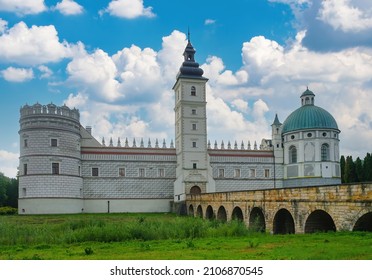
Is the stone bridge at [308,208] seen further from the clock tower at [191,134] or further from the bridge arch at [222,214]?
the clock tower at [191,134]

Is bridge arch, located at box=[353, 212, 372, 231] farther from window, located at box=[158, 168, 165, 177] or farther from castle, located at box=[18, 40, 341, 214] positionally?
window, located at box=[158, 168, 165, 177]

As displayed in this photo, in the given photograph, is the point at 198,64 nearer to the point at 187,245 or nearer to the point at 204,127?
the point at 204,127

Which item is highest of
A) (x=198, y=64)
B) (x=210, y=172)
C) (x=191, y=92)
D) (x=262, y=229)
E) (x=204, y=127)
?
(x=198, y=64)

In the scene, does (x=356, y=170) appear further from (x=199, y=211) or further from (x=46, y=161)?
(x=46, y=161)

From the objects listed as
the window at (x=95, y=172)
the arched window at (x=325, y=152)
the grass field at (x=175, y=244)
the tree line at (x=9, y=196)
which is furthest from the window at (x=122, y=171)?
the grass field at (x=175, y=244)

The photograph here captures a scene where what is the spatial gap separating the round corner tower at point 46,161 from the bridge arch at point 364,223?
126 feet

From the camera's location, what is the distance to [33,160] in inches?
1934

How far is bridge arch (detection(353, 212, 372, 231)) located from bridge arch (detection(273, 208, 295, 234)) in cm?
723

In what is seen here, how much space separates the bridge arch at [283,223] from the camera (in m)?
24.5

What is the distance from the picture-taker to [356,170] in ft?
215

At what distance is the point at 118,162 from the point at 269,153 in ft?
67.4

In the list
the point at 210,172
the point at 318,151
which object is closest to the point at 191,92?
the point at 210,172

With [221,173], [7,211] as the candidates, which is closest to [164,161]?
[221,173]

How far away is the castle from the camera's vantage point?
49.3m
